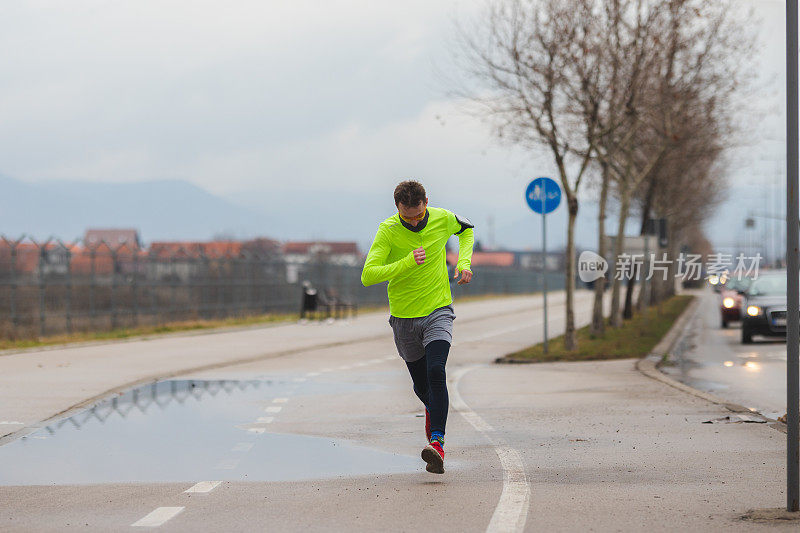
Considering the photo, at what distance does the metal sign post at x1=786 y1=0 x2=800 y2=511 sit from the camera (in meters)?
6.34

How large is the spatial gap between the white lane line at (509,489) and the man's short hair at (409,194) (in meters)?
1.83

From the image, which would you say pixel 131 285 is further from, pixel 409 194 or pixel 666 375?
pixel 409 194

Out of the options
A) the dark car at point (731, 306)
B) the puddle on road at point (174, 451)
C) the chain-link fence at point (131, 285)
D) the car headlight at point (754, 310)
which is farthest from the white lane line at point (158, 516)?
the dark car at point (731, 306)

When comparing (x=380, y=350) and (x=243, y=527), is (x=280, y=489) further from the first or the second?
(x=380, y=350)

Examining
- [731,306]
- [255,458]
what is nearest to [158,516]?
[255,458]

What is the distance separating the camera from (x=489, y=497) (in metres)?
7.18

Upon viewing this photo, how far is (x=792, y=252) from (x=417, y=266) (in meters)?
2.66

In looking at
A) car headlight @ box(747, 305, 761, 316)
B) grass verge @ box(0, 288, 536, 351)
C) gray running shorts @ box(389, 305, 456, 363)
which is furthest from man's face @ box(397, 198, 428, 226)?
car headlight @ box(747, 305, 761, 316)

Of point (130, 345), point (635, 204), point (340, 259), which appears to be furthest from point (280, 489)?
point (635, 204)

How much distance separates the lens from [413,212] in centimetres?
815

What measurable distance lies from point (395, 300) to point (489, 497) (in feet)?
5.60

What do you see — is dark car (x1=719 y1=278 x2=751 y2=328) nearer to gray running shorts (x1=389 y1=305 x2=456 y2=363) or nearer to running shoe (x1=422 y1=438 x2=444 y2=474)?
gray running shorts (x1=389 y1=305 x2=456 y2=363)

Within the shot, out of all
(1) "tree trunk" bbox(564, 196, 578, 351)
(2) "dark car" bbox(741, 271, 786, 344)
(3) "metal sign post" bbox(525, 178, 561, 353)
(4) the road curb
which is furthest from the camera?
(2) "dark car" bbox(741, 271, 786, 344)

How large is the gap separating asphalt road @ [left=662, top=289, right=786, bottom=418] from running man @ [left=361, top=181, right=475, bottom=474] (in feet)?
16.4
